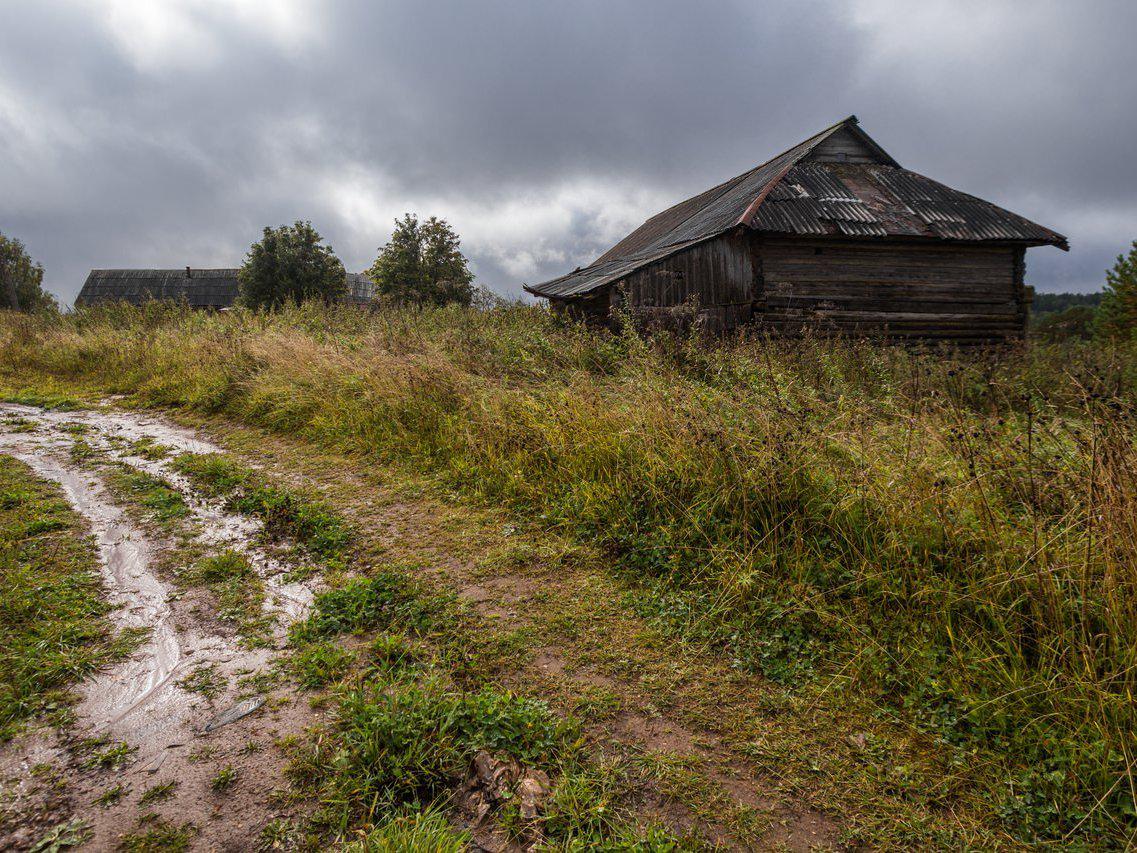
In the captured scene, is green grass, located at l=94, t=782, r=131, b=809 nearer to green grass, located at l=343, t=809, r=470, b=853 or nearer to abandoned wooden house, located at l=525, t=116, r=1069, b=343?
green grass, located at l=343, t=809, r=470, b=853

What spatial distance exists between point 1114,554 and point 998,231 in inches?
567

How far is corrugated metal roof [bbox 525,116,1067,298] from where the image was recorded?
12.0m

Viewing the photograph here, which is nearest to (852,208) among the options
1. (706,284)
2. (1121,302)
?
(706,284)

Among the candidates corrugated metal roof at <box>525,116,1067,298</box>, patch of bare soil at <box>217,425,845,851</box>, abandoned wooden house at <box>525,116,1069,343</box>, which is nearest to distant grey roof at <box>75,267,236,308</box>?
corrugated metal roof at <box>525,116,1067,298</box>

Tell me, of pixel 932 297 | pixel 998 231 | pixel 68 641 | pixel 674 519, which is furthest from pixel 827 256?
pixel 68 641

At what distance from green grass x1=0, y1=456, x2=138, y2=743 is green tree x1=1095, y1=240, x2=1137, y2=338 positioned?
50.4 metres

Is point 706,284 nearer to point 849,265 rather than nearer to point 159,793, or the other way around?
point 849,265

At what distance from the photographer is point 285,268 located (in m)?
27.1

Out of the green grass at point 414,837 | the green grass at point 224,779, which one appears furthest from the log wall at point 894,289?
the green grass at point 224,779

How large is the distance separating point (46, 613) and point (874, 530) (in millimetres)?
4154

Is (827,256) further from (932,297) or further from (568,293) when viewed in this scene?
(568,293)

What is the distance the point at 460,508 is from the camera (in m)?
4.17

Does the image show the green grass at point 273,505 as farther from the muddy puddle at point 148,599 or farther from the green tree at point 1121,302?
the green tree at point 1121,302

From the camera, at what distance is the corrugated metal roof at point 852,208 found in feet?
39.3
